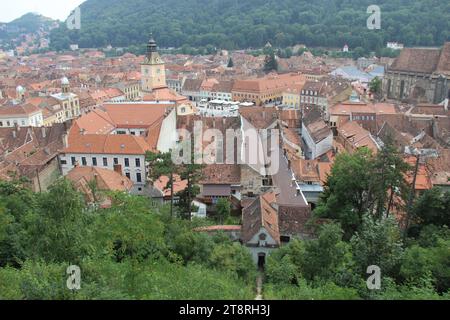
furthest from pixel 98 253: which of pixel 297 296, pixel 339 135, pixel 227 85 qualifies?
pixel 227 85

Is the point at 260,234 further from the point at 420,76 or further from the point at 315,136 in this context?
the point at 420,76

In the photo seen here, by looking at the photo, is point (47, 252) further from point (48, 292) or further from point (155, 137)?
point (155, 137)

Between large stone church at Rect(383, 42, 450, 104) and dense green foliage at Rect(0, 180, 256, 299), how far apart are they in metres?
63.0

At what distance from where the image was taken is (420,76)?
79500 mm

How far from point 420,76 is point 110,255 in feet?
242

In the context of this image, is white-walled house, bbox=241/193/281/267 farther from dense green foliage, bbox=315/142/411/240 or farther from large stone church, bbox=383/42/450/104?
large stone church, bbox=383/42/450/104

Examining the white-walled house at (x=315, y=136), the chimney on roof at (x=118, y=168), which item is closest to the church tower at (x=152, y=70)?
the white-walled house at (x=315, y=136)

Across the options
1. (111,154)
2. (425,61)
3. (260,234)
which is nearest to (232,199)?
(260,234)

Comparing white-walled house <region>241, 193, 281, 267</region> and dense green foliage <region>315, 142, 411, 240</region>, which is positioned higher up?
dense green foliage <region>315, 142, 411, 240</region>

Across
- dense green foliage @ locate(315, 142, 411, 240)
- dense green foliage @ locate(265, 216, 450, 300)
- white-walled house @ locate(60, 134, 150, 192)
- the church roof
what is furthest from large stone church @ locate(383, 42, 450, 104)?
dense green foliage @ locate(265, 216, 450, 300)

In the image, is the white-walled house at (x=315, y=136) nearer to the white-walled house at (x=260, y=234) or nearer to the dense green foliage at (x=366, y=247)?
the dense green foliage at (x=366, y=247)

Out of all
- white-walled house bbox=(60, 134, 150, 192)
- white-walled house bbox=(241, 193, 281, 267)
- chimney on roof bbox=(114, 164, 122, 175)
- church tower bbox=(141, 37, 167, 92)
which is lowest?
white-walled house bbox=(241, 193, 281, 267)

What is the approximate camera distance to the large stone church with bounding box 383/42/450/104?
2997 inches

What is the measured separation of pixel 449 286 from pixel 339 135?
3426cm
